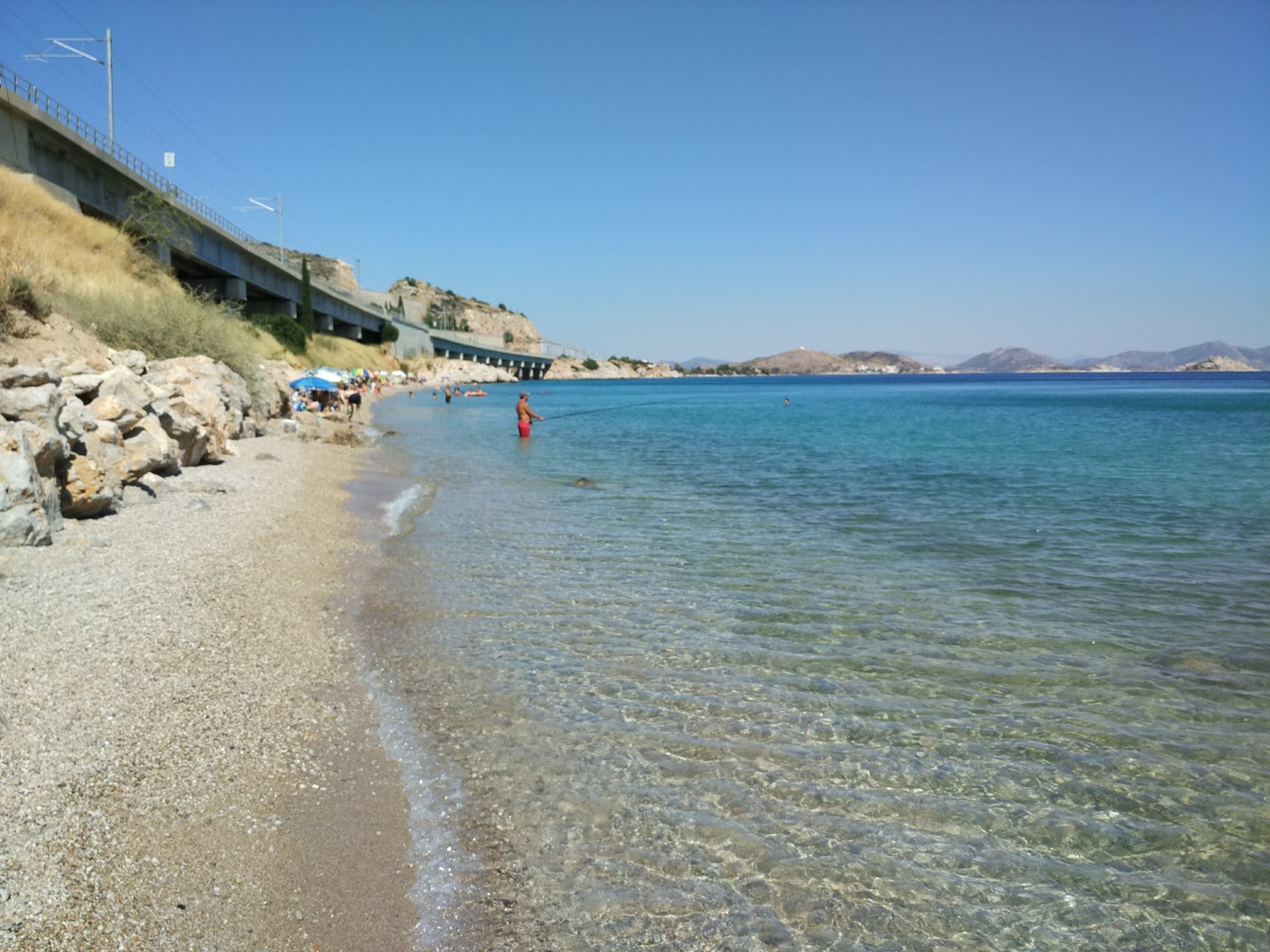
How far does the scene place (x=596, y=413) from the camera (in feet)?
170

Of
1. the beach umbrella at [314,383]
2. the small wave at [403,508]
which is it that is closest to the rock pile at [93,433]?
the small wave at [403,508]

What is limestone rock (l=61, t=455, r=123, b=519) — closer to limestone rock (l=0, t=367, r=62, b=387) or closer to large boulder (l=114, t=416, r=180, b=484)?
limestone rock (l=0, t=367, r=62, b=387)

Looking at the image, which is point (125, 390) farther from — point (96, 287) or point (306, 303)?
point (306, 303)

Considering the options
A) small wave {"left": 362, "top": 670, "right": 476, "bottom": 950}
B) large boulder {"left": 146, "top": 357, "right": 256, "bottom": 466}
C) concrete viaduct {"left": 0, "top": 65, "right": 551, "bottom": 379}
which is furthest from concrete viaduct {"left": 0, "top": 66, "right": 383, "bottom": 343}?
small wave {"left": 362, "top": 670, "right": 476, "bottom": 950}

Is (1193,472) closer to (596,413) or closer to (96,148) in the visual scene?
(596,413)

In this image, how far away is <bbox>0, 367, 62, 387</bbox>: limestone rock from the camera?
33.5 ft

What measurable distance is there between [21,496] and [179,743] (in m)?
4.82

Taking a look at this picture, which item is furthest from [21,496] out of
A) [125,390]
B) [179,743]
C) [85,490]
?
[125,390]

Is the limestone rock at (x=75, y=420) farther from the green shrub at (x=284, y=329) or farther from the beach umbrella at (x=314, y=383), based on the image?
the green shrub at (x=284, y=329)

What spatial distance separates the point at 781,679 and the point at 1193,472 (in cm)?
1881

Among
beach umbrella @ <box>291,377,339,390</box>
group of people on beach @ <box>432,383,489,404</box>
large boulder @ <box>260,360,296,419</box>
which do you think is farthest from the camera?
group of people on beach @ <box>432,383,489,404</box>

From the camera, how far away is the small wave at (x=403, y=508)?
41.7 feet

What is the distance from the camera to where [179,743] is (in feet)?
15.7

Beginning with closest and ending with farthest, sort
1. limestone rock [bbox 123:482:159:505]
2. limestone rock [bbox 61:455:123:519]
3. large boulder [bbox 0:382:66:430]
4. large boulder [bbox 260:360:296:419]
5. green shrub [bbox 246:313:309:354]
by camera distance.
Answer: large boulder [bbox 0:382:66:430] < limestone rock [bbox 61:455:123:519] < limestone rock [bbox 123:482:159:505] < large boulder [bbox 260:360:296:419] < green shrub [bbox 246:313:309:354]
